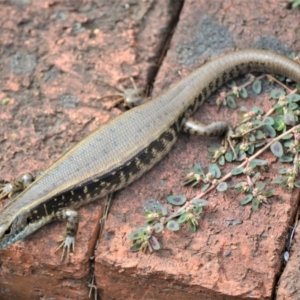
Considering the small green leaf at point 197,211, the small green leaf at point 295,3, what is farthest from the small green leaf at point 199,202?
the small green leaf at point 295,3

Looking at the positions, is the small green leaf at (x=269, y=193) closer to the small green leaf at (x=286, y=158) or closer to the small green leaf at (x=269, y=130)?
the small green leaf at (x=286, y=158)

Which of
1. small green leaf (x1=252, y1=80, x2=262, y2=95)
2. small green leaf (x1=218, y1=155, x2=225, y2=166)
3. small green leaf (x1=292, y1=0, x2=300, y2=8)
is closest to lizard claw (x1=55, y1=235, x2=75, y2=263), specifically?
small green leaf (x1=218, y1=155, x2=225, y2=166)

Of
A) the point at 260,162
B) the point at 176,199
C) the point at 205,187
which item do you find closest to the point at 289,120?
the point at 260,162

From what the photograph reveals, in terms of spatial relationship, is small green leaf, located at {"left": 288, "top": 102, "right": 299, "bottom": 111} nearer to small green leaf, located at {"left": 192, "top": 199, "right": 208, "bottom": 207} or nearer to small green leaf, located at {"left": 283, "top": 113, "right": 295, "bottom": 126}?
small green leaf, located at {"left": 283, "top": 113, "right": 295, "bottom": 126}

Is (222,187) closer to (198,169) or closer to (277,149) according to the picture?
(198,169)

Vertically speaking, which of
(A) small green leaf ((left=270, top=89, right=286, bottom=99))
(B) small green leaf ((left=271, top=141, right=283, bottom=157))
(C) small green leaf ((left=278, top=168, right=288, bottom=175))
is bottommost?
(C) small green leaf ((left=278, top=168, right=288, bottom=175))
